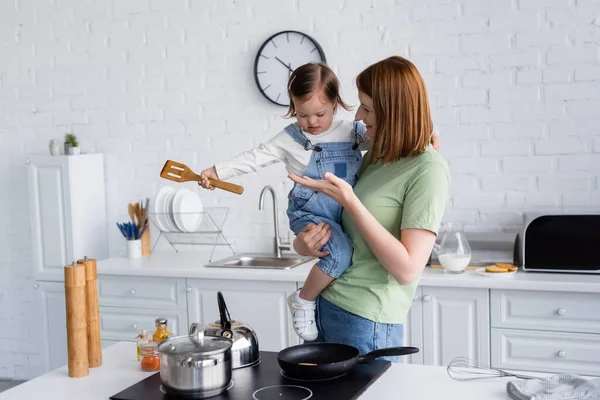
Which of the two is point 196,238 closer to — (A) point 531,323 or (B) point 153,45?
(B) point 153,45

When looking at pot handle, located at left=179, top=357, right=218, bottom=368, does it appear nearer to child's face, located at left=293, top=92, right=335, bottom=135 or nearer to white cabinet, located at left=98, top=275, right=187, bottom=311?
child's face, located at left=293, top=92, right=335, bottom=135

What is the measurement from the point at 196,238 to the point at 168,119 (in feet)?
2.24

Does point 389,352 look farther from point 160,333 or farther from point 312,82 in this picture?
point 312,82

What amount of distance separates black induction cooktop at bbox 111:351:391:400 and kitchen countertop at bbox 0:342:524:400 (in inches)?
1.3

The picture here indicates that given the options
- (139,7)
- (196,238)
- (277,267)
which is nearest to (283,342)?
(277,267)

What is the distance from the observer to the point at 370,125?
2148mm

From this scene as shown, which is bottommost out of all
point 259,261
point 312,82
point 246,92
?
point 259,261

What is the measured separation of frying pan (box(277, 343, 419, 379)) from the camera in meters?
1.88

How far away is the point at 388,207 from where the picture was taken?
2125mm

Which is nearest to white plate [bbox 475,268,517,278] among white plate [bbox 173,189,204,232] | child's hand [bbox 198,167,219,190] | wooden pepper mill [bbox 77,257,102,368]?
child's hand [bbox 198,167,219,190]

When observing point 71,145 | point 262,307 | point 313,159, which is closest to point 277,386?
point 313,159

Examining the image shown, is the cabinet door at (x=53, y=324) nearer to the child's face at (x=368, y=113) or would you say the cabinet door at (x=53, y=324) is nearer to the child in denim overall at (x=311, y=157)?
the child in denim overall at (x=311, y=157)

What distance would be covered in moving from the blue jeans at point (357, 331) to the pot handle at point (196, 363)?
0.48m

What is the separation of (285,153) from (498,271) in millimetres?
1213
